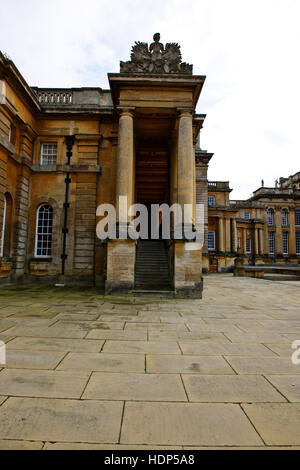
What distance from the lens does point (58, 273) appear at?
12.1 metres

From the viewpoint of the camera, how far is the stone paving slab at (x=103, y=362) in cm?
308

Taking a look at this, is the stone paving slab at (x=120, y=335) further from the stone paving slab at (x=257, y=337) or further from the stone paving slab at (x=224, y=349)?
the stone paving slab at (x=257, y=337)

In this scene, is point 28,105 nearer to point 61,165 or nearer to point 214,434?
point 61,165

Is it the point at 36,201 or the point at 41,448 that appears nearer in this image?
the point at 41,448

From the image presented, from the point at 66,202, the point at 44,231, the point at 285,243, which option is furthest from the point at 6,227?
the point at 285,243

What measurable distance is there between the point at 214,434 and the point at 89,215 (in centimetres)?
1125

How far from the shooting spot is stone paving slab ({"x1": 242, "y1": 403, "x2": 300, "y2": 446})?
189cm

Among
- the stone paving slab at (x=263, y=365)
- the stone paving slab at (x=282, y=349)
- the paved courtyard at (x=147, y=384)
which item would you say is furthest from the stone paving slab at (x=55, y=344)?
the stone paving slab at (x=282, y=349)

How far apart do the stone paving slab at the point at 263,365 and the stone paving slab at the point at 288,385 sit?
0.13 metres

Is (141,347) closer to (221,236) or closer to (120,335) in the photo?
(120,335)

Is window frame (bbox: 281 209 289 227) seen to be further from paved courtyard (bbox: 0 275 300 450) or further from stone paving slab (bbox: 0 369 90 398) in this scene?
stone paving slab (bbox: 0 369 90 398)

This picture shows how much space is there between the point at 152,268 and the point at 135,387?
929 centimetres

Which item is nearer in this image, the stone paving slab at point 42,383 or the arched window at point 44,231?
the stone paving slab at point 42,383
